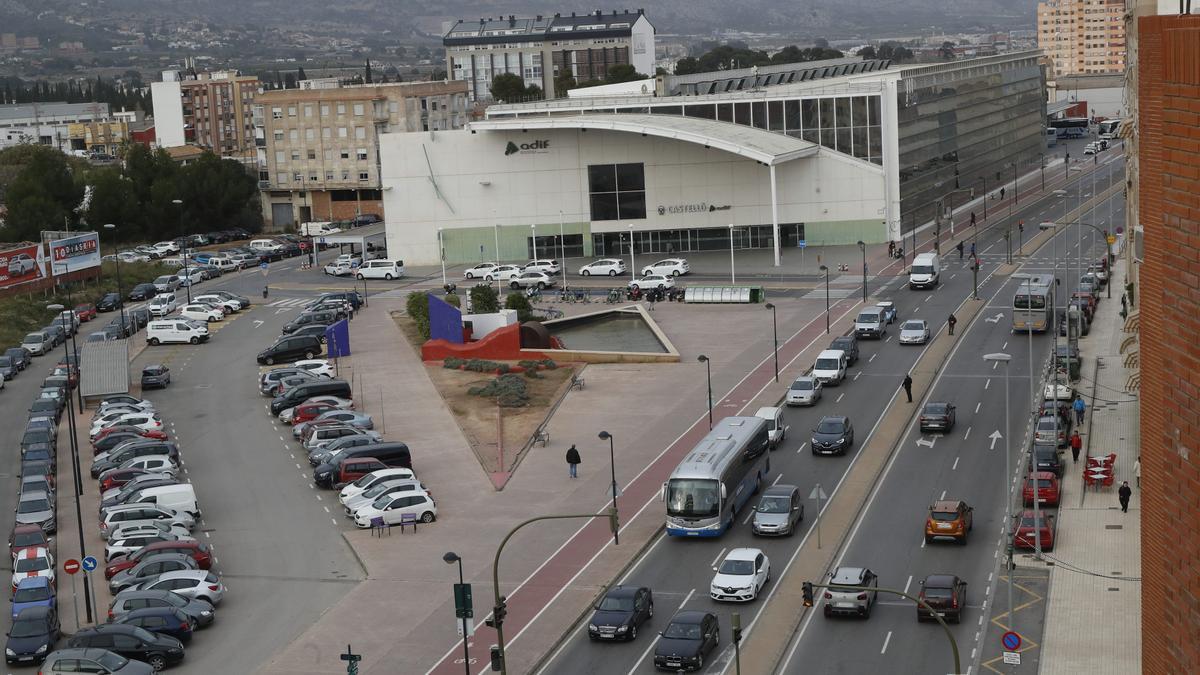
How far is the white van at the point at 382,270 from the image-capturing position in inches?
4537

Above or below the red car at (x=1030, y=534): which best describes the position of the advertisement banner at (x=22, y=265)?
above

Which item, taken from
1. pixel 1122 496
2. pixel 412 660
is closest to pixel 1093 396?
pixel 1122 496

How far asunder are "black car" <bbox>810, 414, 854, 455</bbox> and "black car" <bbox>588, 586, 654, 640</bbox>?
1780 centimetres

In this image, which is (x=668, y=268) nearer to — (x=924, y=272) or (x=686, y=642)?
(x=924, y=272)

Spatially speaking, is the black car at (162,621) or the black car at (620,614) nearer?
the black car at (620,614)

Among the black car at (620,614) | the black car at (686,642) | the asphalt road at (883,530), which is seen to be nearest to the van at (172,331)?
the asphalt road at (883,530)

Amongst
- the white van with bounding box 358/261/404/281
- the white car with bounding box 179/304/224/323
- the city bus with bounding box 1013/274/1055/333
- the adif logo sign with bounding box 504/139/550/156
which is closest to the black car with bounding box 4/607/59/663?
the city bus with bounding box 1013/274/1055/333

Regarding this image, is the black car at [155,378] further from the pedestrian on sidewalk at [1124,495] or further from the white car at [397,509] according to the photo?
the pedestrian on sidewalk at [1124,495]

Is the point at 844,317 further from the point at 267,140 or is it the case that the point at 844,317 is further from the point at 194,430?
the point at 267,140

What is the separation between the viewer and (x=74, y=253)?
360ft

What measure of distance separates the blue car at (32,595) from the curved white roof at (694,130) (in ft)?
223

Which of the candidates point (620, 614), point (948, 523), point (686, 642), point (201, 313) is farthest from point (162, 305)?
point (686, 642)

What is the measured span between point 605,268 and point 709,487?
62272mm

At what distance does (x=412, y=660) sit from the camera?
4162 cm
